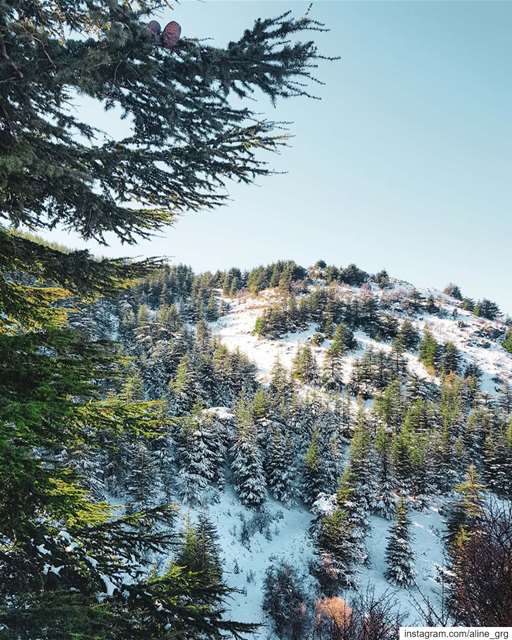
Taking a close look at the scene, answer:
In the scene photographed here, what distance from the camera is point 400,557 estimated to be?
32.6 meters

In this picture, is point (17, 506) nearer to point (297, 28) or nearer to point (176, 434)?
point (297, 28)

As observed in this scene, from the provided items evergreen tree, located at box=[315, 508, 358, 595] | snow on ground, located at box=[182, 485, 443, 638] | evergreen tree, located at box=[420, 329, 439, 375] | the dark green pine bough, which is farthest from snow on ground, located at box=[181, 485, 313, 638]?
evergreen tree, located at box=[420, 329, 439, 375]

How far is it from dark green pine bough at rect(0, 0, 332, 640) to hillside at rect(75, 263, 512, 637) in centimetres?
102

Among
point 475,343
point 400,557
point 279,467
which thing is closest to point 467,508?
point 400,557

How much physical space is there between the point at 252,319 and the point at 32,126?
109817mm

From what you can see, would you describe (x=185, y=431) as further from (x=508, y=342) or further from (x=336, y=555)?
(x=508, y=342)

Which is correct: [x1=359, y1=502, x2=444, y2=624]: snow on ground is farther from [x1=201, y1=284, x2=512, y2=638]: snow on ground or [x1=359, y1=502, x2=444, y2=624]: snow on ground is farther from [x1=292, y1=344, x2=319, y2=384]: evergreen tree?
[x1=292, y1=344, x2=319, y2=384]: evergreen tree

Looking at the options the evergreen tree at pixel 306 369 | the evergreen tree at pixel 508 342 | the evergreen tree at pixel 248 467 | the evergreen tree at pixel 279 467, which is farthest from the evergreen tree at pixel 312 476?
the evergreen tree at pixel 508 342

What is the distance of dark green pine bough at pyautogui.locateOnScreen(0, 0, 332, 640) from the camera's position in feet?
11.2

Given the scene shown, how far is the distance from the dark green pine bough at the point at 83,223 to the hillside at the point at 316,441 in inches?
40.0

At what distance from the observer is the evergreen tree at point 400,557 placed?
3203cm

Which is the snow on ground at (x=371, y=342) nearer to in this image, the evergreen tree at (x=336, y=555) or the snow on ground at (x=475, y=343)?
the snow on ground at (x=475, y=343)

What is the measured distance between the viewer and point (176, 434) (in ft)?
136

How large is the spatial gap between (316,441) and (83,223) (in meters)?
45.8
